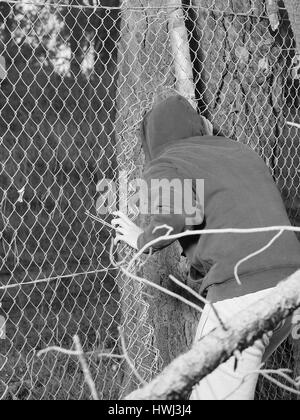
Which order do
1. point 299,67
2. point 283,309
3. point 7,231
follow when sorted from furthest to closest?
point 7,231, point 299,67, point 283,309

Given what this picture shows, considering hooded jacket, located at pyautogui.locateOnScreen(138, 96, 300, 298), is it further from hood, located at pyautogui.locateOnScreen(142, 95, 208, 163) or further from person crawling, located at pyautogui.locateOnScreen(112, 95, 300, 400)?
hood, located at pyautogui.locateOnScreen(142, 95, 208, 163)

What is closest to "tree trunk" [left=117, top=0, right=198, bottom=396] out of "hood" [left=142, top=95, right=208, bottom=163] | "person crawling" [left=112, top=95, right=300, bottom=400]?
"hood" [left=142, top=95, right=208, bottom=163]

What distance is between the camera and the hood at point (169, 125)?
2.88 metres

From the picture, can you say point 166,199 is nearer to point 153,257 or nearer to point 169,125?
point 169,125

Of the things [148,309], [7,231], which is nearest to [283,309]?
[148,309]

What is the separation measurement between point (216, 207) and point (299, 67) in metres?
2.06

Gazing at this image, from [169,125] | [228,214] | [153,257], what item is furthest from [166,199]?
[153,257]

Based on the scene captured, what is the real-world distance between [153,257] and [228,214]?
1292 millimetres

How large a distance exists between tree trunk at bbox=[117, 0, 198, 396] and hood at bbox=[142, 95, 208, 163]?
37.7 inches

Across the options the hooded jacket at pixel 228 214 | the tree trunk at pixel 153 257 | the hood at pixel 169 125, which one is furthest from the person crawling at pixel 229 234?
the tree trunk at pixel 153 257

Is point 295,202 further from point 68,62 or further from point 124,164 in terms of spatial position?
point 68,62

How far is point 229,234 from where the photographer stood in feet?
8.64
